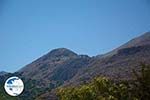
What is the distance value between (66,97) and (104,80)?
7.36m

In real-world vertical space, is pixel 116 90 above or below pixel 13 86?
below

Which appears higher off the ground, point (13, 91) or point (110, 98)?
point (13, 91)

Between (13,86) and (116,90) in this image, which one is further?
(116,90)

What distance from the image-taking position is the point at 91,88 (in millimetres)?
44875

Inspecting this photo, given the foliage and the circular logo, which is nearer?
the foliage

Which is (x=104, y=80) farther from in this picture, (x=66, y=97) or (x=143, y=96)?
(x=143, y=96)

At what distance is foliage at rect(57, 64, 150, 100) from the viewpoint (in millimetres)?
30630

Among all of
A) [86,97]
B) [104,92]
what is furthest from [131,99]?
[86,97]

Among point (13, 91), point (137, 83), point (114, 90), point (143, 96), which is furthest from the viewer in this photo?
point (114, 90)

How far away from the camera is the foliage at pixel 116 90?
30.6 meters

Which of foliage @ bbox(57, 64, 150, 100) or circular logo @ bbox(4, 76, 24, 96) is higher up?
circular logo @ bbox(4, 76, 24, 96)

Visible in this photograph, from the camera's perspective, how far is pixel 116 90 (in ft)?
131

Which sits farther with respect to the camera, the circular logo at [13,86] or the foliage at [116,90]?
the circular logo at [13,86]

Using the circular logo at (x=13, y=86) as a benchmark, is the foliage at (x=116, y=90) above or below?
below
